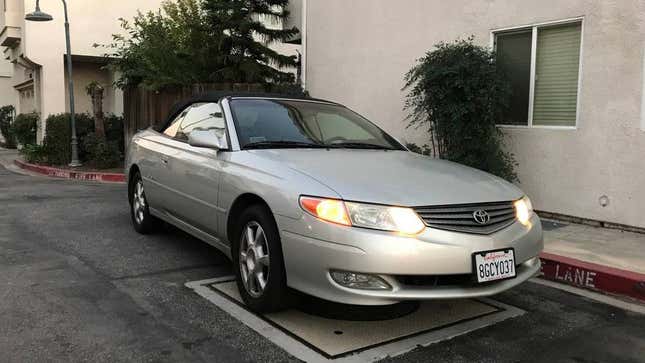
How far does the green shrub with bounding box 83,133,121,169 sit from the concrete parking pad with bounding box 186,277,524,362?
10.4m

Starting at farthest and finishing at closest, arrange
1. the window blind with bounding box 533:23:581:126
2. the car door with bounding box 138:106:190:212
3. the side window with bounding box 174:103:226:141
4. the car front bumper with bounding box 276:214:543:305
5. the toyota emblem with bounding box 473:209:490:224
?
the window blind with bounding box 533:23:581:126, the car door with bounding box 138:106:190:212, the side window with bounding box 174:103:226:141, the toyota emblem with bounding box 473:209:490:224, the car front bumper with bounding box 276:214:543:305

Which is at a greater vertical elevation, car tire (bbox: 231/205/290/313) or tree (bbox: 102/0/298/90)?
tree (bbox: 102/0/298/90)

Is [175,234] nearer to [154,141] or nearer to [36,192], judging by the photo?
[154,141]

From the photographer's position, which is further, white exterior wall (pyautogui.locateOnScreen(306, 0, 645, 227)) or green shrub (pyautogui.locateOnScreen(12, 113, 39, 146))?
green shrub (pyautogui.locateOnScreen(12, 113, 39, 146))

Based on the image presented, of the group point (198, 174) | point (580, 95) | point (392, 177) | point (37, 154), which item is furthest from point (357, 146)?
point (37, 154)

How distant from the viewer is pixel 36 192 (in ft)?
33.7

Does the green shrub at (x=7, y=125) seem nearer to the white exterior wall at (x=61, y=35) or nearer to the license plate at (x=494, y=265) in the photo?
the white exterior wall at (x=61, y=35)

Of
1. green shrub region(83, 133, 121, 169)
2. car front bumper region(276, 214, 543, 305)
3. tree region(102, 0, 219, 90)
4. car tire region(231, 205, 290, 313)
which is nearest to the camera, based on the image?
car front bumper region(276, 214, 543, 305)

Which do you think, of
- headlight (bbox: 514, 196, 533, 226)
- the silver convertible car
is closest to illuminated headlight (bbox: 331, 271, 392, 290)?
the silver convertible car

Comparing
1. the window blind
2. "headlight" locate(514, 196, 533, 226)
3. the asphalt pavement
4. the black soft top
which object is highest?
the window blind

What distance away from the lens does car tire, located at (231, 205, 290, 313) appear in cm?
381

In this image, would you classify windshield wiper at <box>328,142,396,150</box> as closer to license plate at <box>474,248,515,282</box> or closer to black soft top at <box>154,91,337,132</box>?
black soft top at <box>154,91,337,132</box>

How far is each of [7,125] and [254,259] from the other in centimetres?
2470

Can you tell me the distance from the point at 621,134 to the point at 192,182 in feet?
15.3
